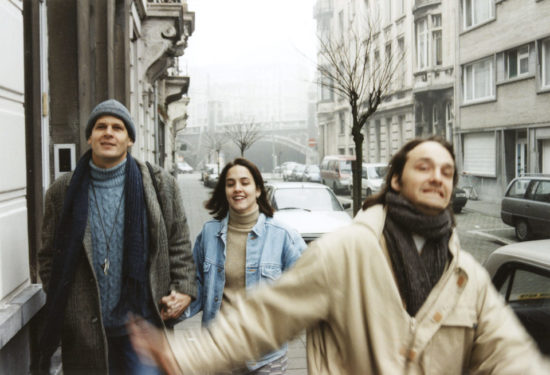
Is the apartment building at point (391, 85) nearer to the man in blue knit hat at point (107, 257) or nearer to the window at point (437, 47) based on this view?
the window at point (437, 47)

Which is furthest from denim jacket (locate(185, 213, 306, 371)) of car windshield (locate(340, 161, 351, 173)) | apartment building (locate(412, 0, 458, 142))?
car windshield (locate(340, 161, 351, 173))

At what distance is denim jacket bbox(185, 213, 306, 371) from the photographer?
3389mm

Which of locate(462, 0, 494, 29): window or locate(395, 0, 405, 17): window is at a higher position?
locate(395, 0, 405, 17): window

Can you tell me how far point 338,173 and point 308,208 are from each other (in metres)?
21.8

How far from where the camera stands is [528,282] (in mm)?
3230

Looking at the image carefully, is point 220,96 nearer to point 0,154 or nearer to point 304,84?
point 304,84

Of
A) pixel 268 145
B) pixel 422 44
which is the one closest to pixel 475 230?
pixel 422 44

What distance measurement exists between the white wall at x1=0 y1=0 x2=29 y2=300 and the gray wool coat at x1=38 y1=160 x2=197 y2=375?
507 millimetres

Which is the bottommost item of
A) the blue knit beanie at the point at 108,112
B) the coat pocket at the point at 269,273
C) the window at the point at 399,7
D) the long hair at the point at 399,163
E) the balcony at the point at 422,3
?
the coat pocket at the point at 269,273

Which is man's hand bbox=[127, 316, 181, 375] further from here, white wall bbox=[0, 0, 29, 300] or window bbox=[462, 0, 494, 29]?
window bbox=[462, 0, 494, 29]

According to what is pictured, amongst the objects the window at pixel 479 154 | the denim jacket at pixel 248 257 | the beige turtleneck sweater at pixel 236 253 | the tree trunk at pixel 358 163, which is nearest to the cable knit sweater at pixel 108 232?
the denim jacket at pixel 248 257

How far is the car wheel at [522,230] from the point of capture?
14.4m

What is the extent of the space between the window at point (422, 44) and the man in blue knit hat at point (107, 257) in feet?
112

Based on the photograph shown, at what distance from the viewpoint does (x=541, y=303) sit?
3.20 meters
